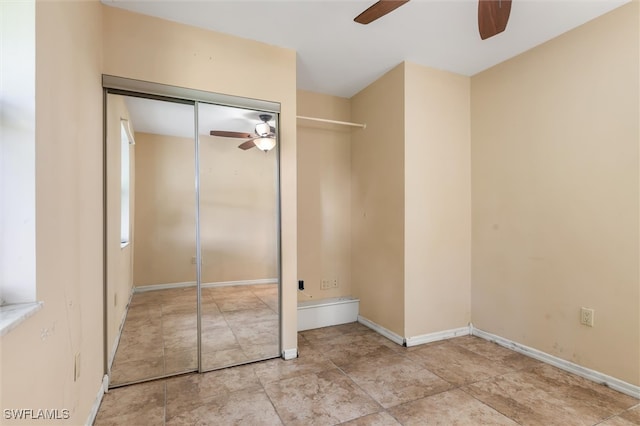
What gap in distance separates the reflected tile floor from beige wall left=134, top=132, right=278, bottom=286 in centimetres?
81

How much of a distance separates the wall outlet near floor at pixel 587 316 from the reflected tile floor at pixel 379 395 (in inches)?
16.4

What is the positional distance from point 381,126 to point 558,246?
189cm

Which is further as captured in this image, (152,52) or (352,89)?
(352,89)

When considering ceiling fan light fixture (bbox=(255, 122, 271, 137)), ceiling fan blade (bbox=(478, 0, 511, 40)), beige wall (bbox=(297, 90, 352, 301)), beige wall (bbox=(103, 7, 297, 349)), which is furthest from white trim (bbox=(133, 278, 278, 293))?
ceiling fan blade (bbox=(478, 0, 511, 40))

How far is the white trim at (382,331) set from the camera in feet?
9.48

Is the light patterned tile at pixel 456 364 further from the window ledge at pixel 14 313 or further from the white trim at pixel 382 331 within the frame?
the window ledge at pixel 14 313

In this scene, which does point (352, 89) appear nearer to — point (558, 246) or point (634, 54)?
point (634, 54)

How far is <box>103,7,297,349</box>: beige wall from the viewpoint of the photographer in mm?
2107

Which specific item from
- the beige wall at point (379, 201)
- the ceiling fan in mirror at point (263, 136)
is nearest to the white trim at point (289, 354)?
the beige wall at point (379, 201)

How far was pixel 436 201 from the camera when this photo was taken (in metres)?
3.00

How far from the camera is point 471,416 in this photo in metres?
1.84

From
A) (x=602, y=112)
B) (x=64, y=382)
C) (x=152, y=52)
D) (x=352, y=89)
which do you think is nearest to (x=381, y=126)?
(x=352, y=89)

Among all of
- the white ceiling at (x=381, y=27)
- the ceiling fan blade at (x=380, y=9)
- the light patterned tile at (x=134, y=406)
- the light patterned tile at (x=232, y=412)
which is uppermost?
the white ceiling at (x=381, y=27)

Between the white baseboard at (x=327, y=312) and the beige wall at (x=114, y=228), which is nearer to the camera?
the beige wall at (x=114, y=228)
